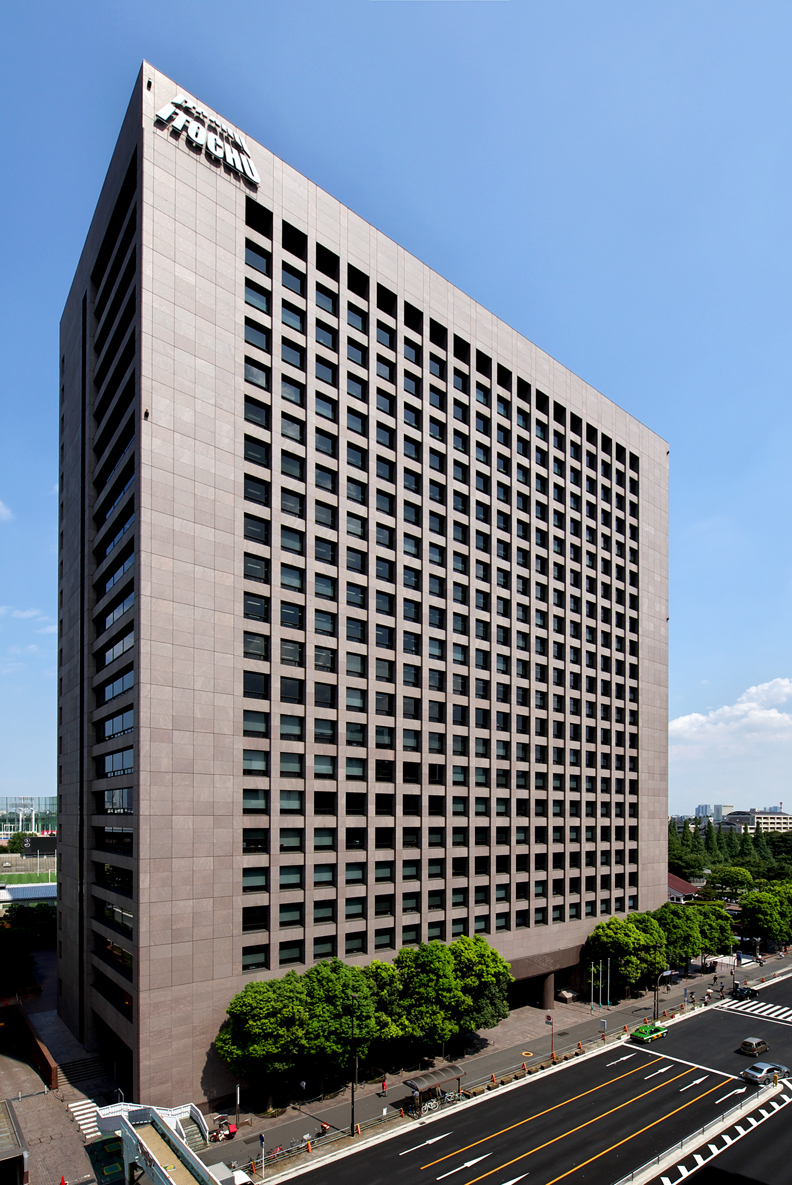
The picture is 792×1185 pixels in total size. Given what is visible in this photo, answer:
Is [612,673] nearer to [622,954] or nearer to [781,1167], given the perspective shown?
[622,954]

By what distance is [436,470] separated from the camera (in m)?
68.1

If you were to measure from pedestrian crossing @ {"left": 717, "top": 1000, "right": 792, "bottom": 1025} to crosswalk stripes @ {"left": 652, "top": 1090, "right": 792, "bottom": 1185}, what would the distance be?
70.0ft

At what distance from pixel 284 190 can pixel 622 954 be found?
247ft

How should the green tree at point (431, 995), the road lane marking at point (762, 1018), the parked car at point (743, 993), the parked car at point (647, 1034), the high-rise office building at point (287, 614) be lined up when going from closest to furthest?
the high-rise office building at point (287, 614), the green tree at point (431, 995), the parked car at point (647, 1034), the road lane marking at point (762, 1018), the parked car at point (743, 993)

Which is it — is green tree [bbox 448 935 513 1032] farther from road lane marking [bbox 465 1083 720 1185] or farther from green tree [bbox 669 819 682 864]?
green tree [bbox 669 819 682 864]

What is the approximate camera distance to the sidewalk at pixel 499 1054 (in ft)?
146

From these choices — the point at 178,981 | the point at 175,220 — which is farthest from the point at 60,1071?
the point at 175,220

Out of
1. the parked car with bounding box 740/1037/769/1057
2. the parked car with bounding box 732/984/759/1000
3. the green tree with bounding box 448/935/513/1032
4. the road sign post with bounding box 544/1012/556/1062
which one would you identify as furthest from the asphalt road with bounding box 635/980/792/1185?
the green tree with bounding box 448/935/513/1032

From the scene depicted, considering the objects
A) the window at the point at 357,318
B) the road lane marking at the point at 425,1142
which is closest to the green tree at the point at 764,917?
the road lane marking at the point at 425,1142

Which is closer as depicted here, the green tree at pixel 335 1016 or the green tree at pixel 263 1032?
the green tree at pixel 263 1032

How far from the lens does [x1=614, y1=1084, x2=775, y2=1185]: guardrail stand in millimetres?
41125

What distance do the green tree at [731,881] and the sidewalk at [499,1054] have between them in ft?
156

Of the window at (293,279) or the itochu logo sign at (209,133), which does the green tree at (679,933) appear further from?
the itochu logo sign at (209,133)

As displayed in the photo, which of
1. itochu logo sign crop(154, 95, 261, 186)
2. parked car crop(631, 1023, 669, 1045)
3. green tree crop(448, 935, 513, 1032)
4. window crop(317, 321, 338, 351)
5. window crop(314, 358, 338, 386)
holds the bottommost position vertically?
parked car crop(631, 1023, 669, 1045)
